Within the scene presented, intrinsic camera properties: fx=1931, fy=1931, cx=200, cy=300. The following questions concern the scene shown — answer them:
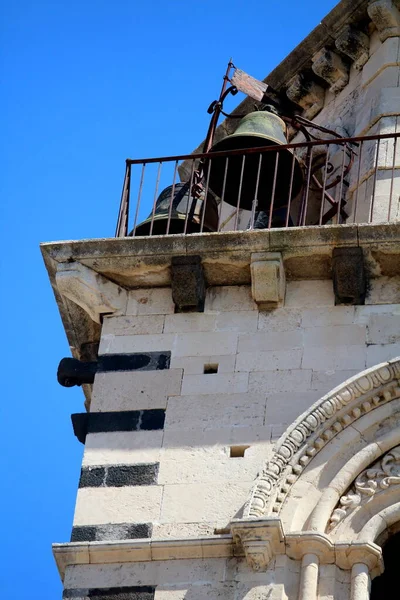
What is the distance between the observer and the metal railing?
42.3 feet

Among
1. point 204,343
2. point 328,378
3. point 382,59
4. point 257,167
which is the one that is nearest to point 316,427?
point 328,378

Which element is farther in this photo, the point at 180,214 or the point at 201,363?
the point at 180,214

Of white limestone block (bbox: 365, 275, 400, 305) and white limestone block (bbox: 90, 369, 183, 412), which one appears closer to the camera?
white limestone block (bbox: 90, 369, 183, 412)

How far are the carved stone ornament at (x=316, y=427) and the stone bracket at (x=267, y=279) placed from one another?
0.96 meters

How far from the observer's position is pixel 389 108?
1367 centimetres

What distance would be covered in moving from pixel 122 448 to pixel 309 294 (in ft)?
5.34

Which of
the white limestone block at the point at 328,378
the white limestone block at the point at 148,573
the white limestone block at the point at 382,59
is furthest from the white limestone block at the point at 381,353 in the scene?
the white limestone block at the point at 382,59

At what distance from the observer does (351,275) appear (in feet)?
39.8

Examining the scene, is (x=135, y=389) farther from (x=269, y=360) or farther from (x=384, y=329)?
(x=384, y=329)

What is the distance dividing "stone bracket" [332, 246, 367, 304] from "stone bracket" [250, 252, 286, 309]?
1.18ft

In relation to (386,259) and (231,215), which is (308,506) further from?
(231,215)

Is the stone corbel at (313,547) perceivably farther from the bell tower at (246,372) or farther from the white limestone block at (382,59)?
the white limestone block at (382,59)

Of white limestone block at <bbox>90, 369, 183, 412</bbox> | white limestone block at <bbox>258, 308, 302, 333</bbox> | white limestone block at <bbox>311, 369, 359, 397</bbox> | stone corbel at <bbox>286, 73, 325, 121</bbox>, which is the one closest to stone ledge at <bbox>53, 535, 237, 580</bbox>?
white limestone block at <bbox>90, 369, 183, 412</bbox>

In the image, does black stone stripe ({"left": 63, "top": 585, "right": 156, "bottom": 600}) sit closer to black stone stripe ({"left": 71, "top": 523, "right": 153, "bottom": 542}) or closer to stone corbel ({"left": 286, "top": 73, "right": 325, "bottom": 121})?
black stone stripe ({"left": 71, "top": 523, "right": 153, "bottom": 542})
